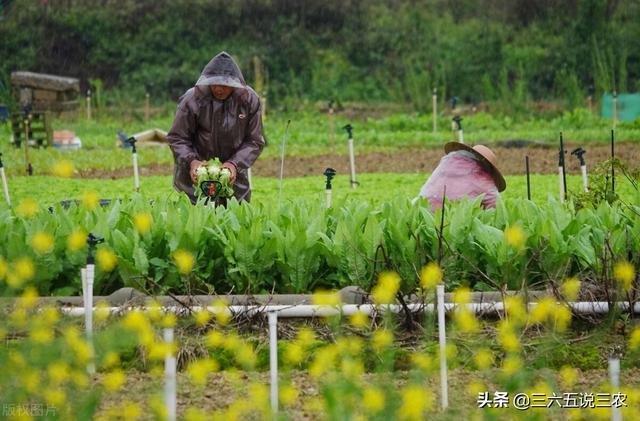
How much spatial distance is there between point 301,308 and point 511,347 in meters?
1.95

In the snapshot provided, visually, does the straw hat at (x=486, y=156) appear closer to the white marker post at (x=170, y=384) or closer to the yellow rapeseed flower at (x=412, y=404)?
the white marker post at (x=170, y=384)

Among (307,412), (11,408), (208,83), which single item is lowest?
(307,412)

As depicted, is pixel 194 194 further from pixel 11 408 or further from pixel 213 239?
pixel 11 408

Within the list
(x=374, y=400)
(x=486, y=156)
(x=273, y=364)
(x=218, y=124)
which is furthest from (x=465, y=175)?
(x=374, y=400)

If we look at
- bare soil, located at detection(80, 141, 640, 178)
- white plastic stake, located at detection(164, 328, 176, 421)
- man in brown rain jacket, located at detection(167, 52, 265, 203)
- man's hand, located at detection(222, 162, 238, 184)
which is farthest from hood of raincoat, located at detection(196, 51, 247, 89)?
bare soil, located at detection(80, 141, 640, 178)

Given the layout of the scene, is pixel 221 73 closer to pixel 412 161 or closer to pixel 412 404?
pixel 412 404

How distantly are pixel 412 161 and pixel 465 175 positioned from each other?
8447mm

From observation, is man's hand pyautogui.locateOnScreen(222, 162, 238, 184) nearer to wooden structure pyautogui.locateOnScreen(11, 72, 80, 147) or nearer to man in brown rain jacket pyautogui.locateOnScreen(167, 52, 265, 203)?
man in brown rain jacket pyautogui.locateOnScreen(167, 52, 265, 203)

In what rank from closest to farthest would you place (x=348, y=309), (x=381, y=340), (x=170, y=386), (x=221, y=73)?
(x=170, y=386), (x=381, y=340), (x=348, y=309), (x=221, y=73)

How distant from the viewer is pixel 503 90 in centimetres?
2144

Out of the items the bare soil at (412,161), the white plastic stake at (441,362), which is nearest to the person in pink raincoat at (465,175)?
the white plastic stake at (441,362)

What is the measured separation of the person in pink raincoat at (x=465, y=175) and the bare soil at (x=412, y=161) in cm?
684

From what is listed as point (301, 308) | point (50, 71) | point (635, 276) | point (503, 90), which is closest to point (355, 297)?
point (301, 308)

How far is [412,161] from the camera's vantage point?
52.9ft
